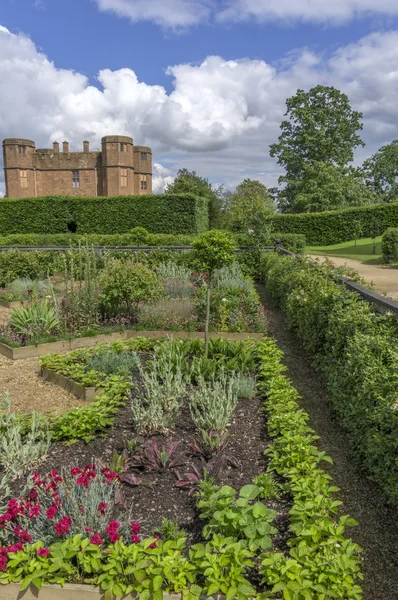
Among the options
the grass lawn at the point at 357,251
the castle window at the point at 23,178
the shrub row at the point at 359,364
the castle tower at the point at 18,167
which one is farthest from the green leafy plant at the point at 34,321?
the castle window at the point at 23,178

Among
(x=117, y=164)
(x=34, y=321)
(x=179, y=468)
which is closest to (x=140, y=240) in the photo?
(x=34, y=321)

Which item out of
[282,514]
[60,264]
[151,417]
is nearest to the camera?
[282,514]

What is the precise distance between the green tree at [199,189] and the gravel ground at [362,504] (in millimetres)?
27757

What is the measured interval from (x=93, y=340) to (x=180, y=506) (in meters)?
4.38

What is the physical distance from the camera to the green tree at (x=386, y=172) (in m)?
44.9

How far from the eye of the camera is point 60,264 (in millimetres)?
13164

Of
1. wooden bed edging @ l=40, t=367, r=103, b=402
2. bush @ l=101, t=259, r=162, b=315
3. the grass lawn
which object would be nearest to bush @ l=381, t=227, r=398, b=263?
the grass lawn

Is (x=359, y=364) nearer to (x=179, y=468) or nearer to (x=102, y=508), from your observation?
(x=179, y=468)

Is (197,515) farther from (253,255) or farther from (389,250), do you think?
(389,250)

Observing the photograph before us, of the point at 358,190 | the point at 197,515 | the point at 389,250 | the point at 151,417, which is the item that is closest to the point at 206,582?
the point at 197,515

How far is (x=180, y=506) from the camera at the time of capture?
3.06m

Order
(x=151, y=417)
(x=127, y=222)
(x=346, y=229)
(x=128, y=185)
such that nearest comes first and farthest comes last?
(x=151, y=417)
(x=346, y=229)
(x=127, y=222)
(x=128, y=185)

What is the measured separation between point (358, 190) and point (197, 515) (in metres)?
32.9

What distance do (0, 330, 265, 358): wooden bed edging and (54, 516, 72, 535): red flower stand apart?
13.2ft
